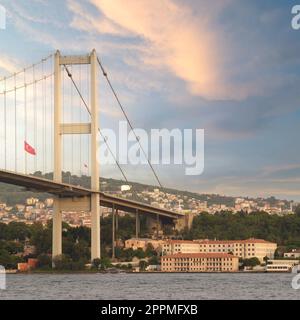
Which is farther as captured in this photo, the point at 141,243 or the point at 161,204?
the point at 161,204

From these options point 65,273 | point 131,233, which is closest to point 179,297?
point 65,273

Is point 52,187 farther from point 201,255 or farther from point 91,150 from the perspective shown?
point 201,255

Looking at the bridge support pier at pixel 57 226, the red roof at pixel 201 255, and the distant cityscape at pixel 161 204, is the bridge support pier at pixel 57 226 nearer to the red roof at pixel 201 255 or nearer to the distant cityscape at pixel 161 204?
the red roof at pixel 201 255

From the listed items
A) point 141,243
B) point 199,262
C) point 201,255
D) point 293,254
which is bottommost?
point 199,262

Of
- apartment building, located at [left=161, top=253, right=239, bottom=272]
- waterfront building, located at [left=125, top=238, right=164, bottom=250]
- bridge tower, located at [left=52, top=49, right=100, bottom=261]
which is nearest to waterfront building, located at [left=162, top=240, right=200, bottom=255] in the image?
waterfront building, located at [left=125, top=238, right=164, bottom=250]

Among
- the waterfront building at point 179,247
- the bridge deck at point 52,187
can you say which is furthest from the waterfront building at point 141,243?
the bridge deck at point 52,187

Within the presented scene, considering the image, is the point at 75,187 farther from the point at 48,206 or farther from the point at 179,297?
the point at 48,206

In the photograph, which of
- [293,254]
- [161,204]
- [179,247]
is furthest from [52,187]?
[161,204]
